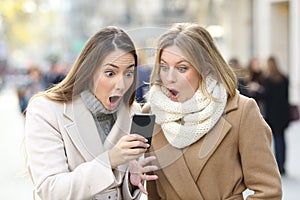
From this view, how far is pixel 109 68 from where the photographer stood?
9.84 ft

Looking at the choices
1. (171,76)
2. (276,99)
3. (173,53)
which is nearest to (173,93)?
(171,76)

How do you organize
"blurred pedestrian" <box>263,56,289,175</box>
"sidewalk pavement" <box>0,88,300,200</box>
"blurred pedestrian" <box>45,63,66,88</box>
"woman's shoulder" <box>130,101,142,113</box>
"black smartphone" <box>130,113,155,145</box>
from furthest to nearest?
"blurred pedestrian" <box>45,63,66,88</box> < "blurred pedestrian" <box>263,56,289,175</box> < "sidewalk pavement" <box>0,88,300,200</box> < "woman's shoulder" <box>130,101,142,113</box> < "black smartphone" <box>130,113,155,145</box>

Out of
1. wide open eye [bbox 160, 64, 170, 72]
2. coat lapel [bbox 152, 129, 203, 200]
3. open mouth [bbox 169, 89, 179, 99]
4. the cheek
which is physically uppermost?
wide open eye [bbox 160, 64, 170, 72]

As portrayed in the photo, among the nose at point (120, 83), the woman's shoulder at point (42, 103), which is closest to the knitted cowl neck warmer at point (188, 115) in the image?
the nose at point (120, 83)

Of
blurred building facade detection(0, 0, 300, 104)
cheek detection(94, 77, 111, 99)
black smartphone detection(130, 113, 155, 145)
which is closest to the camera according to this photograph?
black smartphone detection(130, 113, 155, 145)

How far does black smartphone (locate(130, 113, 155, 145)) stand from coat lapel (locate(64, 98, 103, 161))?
21cm

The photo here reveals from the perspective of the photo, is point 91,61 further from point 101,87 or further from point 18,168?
point 18,168

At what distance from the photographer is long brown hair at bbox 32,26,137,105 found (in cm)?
304

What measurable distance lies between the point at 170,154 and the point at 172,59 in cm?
44

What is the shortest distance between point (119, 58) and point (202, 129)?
0.50m

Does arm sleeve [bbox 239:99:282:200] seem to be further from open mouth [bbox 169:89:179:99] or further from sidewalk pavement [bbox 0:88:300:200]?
sidewalk pavement [bbox 0:88:300:200]

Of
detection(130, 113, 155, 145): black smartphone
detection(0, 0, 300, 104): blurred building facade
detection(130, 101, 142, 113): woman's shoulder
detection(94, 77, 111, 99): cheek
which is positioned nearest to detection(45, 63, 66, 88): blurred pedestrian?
detection(0, 0, 300, 104): blurred building facade

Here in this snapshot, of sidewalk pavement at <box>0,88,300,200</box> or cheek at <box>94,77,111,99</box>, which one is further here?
sidewalk pavement at <box>0,88,300,200</box>

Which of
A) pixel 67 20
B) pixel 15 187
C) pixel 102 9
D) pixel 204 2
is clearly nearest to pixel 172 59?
pixel 15 187
